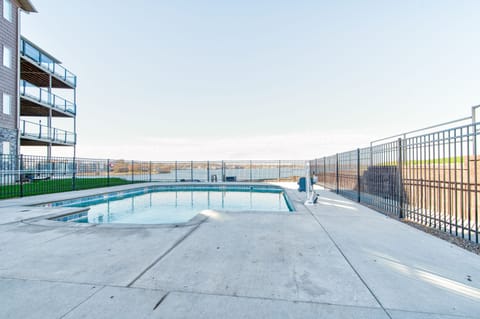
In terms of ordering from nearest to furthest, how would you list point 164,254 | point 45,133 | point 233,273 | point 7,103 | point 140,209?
point 233,273
point 164,254
point 140,209
point 7,103
point 45,133

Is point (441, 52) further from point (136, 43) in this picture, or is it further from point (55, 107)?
point (55, 107)

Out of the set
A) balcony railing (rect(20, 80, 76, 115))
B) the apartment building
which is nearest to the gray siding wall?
the apartment building

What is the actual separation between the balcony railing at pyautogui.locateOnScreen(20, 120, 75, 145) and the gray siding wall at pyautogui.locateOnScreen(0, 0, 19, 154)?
1.11 m

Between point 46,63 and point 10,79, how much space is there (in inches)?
150

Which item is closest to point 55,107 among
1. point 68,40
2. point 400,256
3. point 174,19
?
point 68,40

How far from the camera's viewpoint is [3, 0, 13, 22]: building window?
1179cm

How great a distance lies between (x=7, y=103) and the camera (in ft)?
38.8

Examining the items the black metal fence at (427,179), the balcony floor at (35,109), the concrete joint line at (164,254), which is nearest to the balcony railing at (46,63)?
the balcony floor at (35,109)

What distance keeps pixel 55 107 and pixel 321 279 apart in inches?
792

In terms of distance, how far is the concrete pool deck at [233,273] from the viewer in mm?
1612

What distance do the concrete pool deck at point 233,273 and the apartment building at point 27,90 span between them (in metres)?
12.5

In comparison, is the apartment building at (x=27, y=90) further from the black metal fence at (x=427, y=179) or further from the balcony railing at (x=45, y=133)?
the black metal fence at (x=427, y=179)

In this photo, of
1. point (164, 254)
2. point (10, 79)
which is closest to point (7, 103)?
point (10, 79)

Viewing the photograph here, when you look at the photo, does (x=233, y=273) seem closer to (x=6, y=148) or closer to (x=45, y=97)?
(x=6, y=148)
